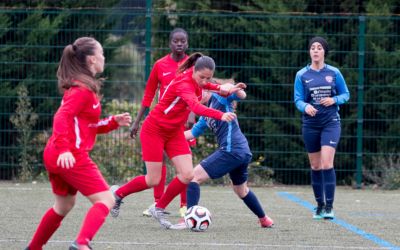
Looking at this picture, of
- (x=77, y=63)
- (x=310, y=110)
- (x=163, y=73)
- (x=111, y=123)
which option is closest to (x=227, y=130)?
(x=310, y=110)

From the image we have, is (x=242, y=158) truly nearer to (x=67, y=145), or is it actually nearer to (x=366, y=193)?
(x=67, y=145)

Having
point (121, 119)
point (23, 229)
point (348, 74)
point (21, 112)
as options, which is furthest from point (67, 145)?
point (348, 74)

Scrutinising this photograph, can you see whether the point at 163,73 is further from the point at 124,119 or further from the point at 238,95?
the point at 124,119

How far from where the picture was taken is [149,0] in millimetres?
14422

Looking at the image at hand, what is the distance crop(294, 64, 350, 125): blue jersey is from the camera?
32.9 feet

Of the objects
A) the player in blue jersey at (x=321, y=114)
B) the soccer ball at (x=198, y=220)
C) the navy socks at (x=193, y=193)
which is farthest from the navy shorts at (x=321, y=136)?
the soccer ball at (x=198, y=220)

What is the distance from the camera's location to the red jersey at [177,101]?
8445mm

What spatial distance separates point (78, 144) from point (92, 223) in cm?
57

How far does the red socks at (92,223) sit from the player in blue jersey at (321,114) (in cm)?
397

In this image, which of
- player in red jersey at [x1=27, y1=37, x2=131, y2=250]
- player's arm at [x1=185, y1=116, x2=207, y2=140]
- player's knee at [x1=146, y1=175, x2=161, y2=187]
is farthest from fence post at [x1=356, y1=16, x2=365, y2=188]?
player in red jersey at [x1=27, y1=37, x2=131, y2=250]

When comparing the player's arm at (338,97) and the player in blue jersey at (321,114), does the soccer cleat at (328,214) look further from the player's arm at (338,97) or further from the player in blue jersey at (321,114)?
the player's arm at (338,97)

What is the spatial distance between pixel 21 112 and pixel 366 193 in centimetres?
547

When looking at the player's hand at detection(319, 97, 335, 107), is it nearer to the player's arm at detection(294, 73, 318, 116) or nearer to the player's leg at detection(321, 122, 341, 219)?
the player's arm at detection(294, 73, 318, 116)

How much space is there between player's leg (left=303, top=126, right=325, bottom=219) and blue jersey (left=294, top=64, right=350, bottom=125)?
12cm
